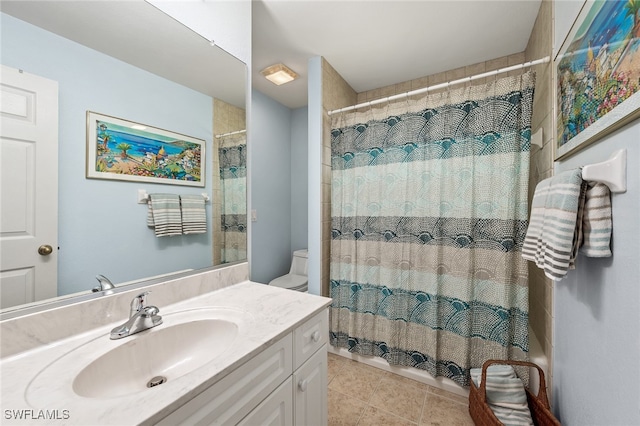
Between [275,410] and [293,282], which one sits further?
[293,282]

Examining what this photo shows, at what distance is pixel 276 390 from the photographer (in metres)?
0.78

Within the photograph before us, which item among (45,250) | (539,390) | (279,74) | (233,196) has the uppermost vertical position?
(279,74)

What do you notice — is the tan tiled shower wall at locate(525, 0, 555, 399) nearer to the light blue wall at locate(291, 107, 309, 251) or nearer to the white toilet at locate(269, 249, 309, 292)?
the white toilet at locate(269, 249, 309, 292)

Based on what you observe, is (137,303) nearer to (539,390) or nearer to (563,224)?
(563,224)

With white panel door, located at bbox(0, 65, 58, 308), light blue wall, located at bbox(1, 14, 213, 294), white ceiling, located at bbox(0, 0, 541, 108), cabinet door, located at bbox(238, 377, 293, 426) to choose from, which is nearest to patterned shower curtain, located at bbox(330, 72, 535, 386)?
white ceiling, located at bbox(0, 0, 541, 108)

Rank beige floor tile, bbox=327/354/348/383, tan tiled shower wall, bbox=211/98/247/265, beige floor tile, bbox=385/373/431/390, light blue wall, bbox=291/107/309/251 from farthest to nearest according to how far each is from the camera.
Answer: light blue wall, bbox=291/107/309/251 < beige floor tile, bbox=327/354/348/383 < beige floor tile, bbox=385/373/431/390 < tan tiled shower wall, bbox=211/98/247/265

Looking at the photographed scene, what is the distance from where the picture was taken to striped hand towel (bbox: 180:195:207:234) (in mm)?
1093

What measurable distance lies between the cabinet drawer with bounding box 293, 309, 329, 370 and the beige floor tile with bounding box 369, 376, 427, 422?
2.81 ft

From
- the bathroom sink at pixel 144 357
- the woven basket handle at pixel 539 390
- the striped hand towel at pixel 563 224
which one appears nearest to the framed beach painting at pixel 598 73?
the striped hand towel at pixel 563 224

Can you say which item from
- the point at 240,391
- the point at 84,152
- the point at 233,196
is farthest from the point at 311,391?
the point at 84,152

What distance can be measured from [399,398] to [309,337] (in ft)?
3.53

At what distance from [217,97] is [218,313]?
3.32 feet

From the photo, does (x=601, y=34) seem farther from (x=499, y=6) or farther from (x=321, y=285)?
(x=321, y=285)

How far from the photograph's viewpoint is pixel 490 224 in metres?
1.45
